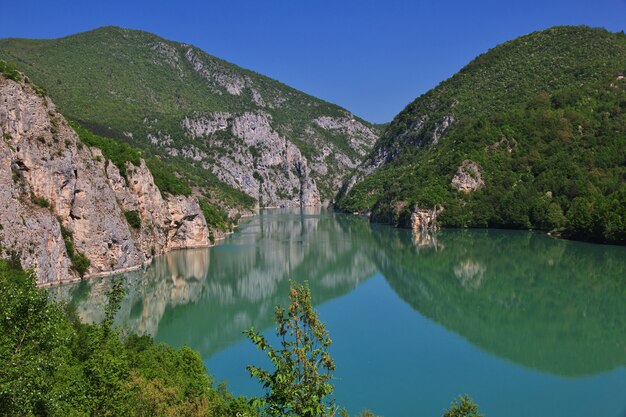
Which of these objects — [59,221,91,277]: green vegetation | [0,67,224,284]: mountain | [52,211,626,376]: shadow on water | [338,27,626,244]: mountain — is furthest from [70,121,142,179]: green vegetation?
[338,27,626,244]: mountain

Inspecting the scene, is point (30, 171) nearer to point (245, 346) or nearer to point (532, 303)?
point (245, 346)

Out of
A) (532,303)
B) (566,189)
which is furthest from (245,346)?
(566,189)

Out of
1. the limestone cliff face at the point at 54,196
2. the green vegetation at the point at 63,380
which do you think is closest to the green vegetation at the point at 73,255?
the limestone cliff face at the point at 54,196

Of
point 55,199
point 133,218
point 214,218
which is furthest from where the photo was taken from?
point 214,218

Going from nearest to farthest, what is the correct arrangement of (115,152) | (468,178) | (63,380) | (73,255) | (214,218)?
1. (63,380)
2. (73,255)
3. (115,152)
4. (214,218)
5. (468,178)

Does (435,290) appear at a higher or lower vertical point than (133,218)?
lower

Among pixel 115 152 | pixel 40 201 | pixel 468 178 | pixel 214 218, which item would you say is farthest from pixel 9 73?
pixel 468 178

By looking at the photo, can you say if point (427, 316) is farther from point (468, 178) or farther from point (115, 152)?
point (468, 178)
